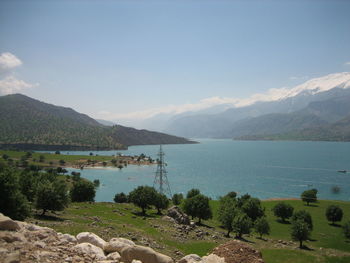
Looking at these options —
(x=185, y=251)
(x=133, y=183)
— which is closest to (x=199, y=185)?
(x=133, y=183)

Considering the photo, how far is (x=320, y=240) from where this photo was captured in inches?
2441

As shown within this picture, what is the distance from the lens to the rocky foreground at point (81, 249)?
1384 cm

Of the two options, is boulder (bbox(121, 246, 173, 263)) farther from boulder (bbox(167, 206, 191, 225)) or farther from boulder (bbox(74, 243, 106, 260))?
boulder (bbox(167, 206, 191, 225))

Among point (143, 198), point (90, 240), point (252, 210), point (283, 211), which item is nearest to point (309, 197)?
point (283, 211)

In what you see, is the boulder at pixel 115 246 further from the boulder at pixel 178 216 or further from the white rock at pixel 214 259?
the boulder at pixel 178 216

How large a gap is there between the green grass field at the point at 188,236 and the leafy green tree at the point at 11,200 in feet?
10.8

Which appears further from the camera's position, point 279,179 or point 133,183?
point 279,179

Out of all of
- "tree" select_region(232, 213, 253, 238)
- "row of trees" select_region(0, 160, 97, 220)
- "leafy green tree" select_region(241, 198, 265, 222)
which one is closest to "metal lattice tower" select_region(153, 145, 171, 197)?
"leafy green tree" select_region(241, 198, 265, 222)

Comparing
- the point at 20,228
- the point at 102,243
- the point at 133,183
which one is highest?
the point at 20,228

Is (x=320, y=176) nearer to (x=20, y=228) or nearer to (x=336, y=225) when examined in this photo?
(x=336, y=225)

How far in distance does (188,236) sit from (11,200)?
28.4 m

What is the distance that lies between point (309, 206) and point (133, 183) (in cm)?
8952

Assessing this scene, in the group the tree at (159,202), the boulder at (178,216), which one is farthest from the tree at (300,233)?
the tree at (159,202)

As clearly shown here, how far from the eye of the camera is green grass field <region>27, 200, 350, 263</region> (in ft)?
113
